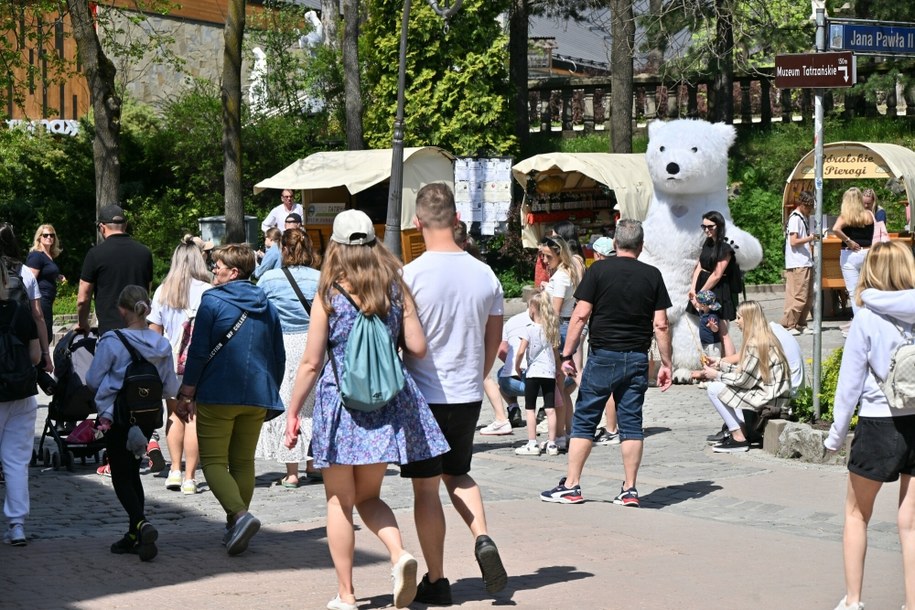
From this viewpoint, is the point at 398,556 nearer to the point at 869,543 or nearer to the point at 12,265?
the point at 869,543

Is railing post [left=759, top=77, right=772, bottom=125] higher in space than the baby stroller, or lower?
higher

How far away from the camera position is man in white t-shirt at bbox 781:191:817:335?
1775cm

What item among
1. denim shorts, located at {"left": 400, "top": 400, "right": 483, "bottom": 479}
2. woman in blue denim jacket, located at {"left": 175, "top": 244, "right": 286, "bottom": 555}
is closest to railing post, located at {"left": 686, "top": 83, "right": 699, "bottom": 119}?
woman in blue denim jacket, located at {"left": 175, "top": 244, "right": 286, "bottom": 555}

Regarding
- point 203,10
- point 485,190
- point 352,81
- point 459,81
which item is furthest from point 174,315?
point 203,10

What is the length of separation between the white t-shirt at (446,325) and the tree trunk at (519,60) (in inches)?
942

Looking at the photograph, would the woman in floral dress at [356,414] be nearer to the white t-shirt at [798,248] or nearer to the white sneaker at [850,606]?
the white sneaker at [850,606]

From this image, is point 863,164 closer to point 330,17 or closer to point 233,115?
point 233,115

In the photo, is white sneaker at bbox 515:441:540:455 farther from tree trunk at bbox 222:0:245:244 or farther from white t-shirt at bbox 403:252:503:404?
tree trunk at bbox 222:0:245:244

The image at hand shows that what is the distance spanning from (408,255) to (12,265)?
14549mm

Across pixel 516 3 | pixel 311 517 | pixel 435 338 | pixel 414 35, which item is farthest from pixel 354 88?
pixel 435 338

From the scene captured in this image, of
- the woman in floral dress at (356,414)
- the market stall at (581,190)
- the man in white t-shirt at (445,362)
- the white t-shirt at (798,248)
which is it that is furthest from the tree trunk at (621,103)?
the woman in floral dress at (356,414)

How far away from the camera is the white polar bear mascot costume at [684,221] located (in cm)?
1473

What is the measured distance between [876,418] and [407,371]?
81.3 inches

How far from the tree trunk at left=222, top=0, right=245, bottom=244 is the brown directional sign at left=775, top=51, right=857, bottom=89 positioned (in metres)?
13.0
